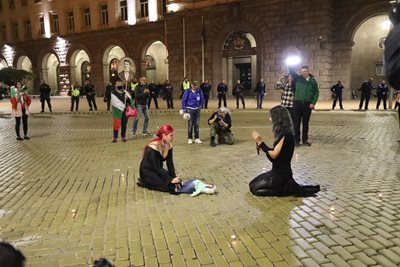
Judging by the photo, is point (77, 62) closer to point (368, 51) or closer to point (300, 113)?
point (368, 51)

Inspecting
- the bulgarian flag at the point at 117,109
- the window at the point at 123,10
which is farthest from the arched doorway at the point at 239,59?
the bulgarian flag at the point at 117,109

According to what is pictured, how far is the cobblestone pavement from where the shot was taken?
3.72 m

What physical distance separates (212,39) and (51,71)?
24.7 m

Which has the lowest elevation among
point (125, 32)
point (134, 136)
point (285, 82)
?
point (134, 136)

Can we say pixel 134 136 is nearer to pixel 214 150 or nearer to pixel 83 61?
pixel 214 150

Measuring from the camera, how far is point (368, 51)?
92.2 feet

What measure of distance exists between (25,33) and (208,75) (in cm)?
2820

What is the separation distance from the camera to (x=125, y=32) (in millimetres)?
35312

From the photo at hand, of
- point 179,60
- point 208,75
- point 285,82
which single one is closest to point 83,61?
point 179,60

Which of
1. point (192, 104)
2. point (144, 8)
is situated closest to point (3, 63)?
point (144, 8)

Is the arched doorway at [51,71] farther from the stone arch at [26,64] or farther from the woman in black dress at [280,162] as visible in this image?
the woman in black dress at [280,162]

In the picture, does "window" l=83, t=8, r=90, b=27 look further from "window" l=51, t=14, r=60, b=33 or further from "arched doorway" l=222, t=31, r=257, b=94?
"arched doorway" l=222, t=31, r=257, b=94

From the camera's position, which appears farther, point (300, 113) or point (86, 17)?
point (86, 17)

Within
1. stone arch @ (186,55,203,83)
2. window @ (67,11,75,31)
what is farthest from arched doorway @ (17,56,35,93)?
stone arch @ (186,55,203,83)
